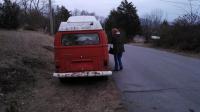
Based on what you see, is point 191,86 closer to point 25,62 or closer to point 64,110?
point 64,110

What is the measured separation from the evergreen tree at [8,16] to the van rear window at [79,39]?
2007cm

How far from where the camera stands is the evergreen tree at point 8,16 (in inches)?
1297

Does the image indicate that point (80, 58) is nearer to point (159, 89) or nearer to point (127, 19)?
point (159, 89)

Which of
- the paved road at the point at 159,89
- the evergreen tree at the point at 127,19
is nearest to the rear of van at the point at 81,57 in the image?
the paved road at the point at 159,89

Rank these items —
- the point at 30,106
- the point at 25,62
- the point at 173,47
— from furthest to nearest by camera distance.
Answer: the point at 173,47
the point at 25,62
the point at 30,106

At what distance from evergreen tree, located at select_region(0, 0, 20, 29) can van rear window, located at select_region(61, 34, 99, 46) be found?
2007 cm

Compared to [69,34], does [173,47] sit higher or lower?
lower

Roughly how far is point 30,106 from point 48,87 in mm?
3023

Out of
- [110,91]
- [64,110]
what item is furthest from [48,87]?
[64,110]

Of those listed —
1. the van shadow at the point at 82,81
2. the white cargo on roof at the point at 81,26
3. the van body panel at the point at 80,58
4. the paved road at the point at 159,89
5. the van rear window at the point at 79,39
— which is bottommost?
the van shadow at the point at 82,81

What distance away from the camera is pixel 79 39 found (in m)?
14.0

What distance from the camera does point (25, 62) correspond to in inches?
669

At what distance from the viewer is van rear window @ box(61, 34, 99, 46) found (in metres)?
13.9

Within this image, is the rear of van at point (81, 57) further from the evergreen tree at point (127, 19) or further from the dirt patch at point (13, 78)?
the evergreen tree at point (127, 19)
